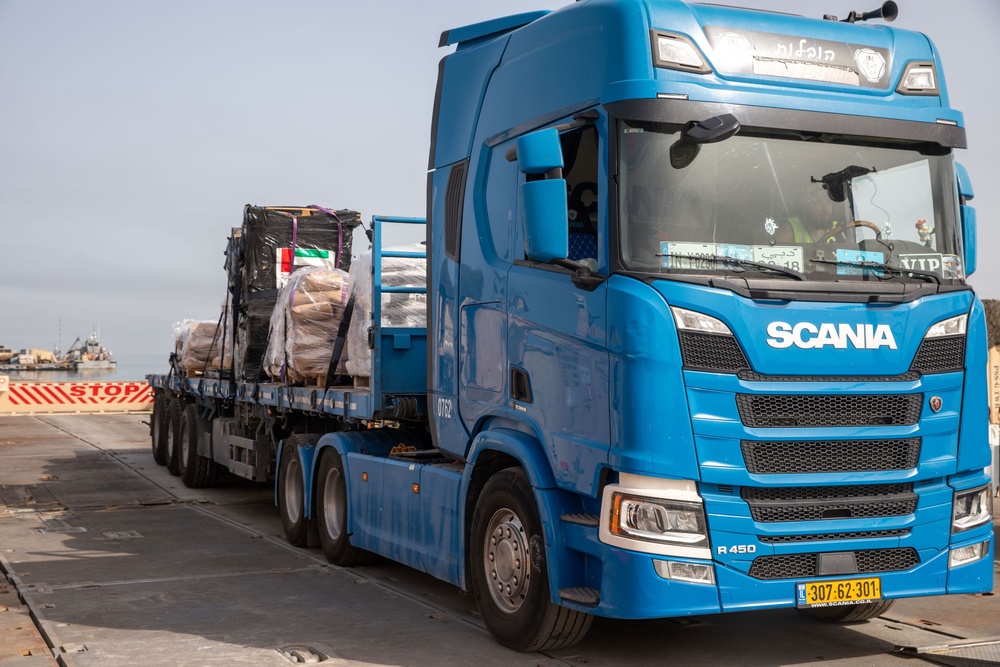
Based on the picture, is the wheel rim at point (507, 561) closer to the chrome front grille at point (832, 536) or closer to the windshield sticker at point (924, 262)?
the chrome front grille at point (832, 536)

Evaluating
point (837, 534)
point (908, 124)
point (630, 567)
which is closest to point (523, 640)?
point (630, 567)

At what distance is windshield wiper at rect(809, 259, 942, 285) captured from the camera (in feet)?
19.2

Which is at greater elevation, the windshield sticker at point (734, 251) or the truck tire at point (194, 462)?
the windshield sticker at point (734, 251)

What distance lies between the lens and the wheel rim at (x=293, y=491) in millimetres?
10508

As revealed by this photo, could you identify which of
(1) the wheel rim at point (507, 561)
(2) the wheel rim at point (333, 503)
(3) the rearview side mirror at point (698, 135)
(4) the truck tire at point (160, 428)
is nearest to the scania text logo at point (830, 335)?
(3) the rearview side mirror at point (698, 135)

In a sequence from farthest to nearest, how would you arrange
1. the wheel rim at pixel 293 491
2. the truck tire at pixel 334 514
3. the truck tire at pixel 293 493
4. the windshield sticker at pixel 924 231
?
the wheel rim at pixel 293 491 → the truck tire at pixel 293 493 → the truck tire at pixel 334 514 → the windshield sticker at pixel 924 231

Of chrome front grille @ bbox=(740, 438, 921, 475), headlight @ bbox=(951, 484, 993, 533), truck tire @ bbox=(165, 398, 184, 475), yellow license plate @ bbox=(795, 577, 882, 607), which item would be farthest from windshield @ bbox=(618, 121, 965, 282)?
truck tire @ bbox=(165, 398, 184, 475)

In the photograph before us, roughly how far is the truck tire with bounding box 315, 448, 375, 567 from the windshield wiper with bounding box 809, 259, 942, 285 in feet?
15.7

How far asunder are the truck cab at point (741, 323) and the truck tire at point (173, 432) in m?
11.3

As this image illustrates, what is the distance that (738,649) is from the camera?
6.59 metres

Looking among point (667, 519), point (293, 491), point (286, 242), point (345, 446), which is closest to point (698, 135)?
point (667, 519)

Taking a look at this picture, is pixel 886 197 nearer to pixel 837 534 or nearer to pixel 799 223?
pixel 799 223

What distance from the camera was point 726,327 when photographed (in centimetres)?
553

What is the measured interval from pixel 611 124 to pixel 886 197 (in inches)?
62.6
